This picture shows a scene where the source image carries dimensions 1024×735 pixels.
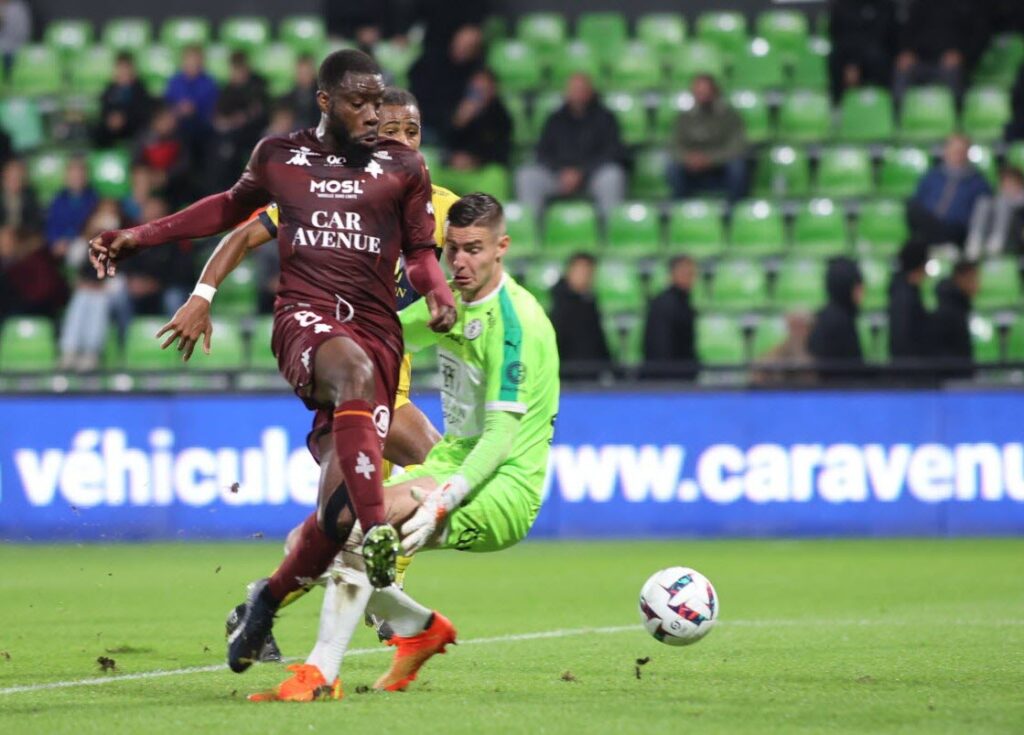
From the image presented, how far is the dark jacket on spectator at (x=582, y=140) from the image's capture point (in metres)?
16.9

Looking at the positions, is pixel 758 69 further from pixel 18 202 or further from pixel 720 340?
pixel 18 202

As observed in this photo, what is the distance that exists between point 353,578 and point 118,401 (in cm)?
836

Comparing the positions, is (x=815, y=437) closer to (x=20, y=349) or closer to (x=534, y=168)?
(x=534, y=168)

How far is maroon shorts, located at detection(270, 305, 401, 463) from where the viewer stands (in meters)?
6.25

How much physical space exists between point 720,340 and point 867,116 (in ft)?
12.2

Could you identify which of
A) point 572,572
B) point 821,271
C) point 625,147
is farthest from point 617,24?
point 572,572

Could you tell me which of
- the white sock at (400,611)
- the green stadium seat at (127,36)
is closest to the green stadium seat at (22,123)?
the green stadium seat at (127,36)

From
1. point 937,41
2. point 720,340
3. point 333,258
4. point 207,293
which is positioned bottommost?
point 720,340

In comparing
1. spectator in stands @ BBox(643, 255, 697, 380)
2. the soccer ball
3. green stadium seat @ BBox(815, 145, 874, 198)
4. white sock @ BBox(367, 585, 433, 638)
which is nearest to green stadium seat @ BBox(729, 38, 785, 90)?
green stadium seat @ BBox(815, 145, 874, 198)

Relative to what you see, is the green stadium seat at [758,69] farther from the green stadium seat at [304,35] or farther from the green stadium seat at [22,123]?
the green stadium seat at [22,123]

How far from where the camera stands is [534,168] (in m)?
17.3

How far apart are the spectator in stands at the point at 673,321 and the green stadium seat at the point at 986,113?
467 centimetres

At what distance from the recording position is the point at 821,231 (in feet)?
55.7

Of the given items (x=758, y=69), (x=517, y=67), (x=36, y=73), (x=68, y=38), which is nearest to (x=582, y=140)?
(x=517, y=67)
